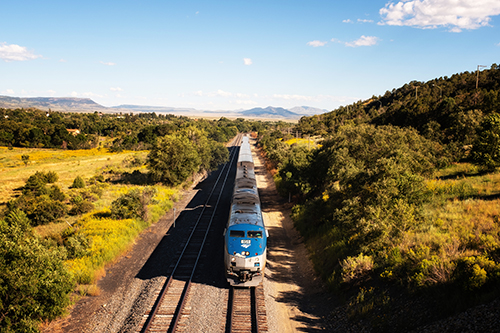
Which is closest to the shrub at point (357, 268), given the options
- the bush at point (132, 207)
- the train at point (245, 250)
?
the train at point (245, 250)

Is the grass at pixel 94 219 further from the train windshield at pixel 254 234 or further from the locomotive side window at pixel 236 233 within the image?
the train windshield at pixel 254 234

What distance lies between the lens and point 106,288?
14.7 m

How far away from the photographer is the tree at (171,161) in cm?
3722

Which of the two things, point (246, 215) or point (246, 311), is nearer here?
point (246, 311)

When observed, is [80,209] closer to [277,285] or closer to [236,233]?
[236,233]

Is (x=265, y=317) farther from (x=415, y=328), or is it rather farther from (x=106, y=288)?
(x=106, y=288)

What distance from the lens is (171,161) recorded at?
38.1m

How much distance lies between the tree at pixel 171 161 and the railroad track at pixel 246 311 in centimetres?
2514

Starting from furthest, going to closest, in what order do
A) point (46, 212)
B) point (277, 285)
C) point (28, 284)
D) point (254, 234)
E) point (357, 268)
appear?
point (46, 212) < point (277, 285) < point (254, 234) < point (357, 268) < point (28, 284)

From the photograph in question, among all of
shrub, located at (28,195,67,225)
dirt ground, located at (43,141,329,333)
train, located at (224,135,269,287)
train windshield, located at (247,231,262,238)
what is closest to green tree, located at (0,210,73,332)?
dirt ground, located at (43,141,329,333)

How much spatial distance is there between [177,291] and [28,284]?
6195 millimetres

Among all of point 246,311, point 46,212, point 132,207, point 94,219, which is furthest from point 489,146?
point 46,212

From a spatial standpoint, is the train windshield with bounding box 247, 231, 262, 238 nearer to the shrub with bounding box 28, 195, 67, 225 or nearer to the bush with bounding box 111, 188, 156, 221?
the bush with bounding box 111, 188, 156, 221

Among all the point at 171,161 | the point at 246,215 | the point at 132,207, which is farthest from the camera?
the point at 171,161
